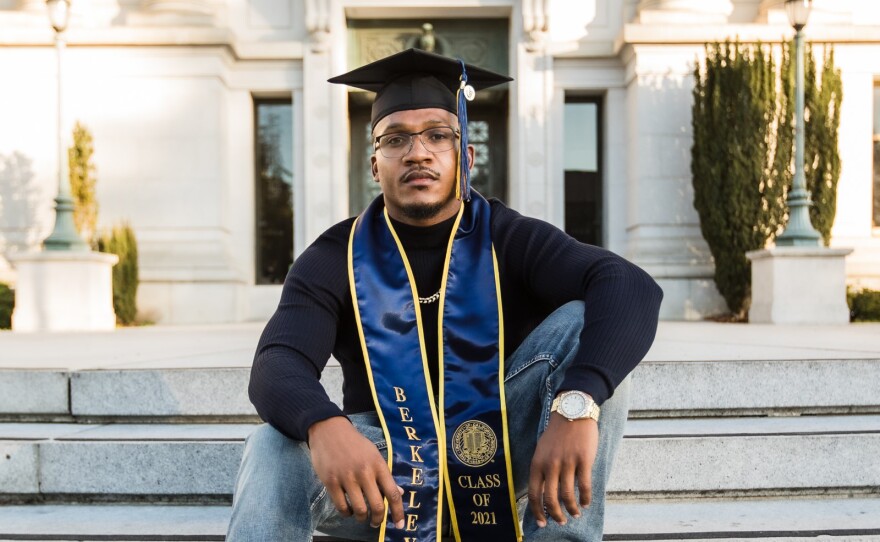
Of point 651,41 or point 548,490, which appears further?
point 651,41

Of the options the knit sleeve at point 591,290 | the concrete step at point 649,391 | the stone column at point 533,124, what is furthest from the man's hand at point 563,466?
the stone column at point 533,124

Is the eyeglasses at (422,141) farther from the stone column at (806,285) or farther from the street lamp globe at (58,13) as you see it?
the street lamp globe at (58,13)

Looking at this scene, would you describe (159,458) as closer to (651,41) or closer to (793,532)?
(793,532)

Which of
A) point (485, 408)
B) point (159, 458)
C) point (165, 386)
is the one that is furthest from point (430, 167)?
point (165, 386)

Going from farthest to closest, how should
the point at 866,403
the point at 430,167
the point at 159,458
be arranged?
1. the point at 866,403
2. the point at 159,458
3. the point at 430,167

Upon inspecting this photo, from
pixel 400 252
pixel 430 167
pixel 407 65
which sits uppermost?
pixel 407 65

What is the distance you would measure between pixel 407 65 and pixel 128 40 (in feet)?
29.3

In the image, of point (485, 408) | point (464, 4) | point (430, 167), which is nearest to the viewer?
point (485, 408)

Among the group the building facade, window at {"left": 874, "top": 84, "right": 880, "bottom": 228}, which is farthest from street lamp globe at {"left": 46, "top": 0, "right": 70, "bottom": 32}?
window at {"left": 874, "top": 84, "right": 880, "bottom": 228}

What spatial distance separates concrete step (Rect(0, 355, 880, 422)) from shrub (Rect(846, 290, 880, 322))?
6.28 metres

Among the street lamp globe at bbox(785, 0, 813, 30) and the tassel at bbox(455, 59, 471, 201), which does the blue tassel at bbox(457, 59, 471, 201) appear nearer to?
the tassel at bbox(455, 59, 471, 201)

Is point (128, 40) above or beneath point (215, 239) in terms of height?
above

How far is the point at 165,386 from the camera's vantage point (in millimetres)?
3615

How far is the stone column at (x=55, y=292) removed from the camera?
8.61m
